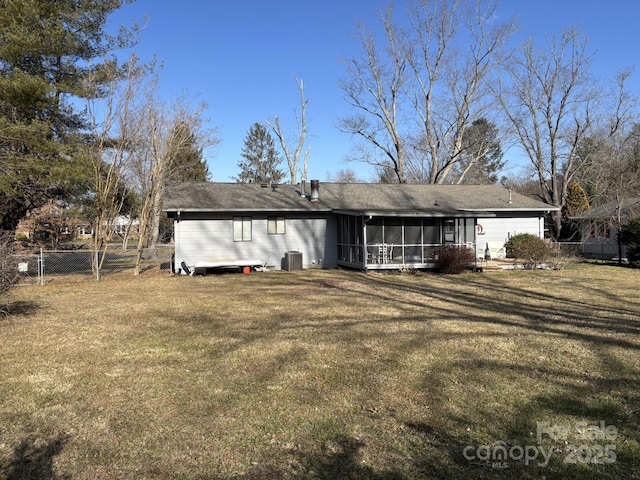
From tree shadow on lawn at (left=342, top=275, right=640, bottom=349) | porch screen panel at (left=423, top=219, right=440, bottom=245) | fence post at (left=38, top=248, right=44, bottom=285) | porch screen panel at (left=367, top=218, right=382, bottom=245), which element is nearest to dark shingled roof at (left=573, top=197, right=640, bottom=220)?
porch screen panel at (left=423, top=219, right=440, bottom=245)

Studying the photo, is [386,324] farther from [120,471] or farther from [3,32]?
[3,32]

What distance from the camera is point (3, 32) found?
11023 millimetres

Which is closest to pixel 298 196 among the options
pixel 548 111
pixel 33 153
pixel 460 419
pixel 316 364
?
pixel 33 153

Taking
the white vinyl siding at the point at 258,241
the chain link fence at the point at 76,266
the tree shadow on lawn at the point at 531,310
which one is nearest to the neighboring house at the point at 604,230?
the tree shadow on lawn at the point at 531,310

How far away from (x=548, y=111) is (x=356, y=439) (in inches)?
1390

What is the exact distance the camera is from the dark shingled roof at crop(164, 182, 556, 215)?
696 inches

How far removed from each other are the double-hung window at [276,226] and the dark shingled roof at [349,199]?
627mm

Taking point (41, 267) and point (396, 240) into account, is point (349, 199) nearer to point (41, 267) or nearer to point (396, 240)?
point (396, 240)

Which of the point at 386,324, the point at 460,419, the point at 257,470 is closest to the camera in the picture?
the point at 257,470

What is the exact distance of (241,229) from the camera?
18203 mm

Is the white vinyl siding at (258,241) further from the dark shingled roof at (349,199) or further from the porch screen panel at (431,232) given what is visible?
the porch screen panel at (431,232)

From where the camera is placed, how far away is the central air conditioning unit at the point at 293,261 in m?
18.0

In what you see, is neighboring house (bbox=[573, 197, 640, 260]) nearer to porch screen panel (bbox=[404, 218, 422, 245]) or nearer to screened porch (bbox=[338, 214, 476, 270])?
screened porch (bbox=[338, 214, 476, 270])

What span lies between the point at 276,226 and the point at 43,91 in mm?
9552
